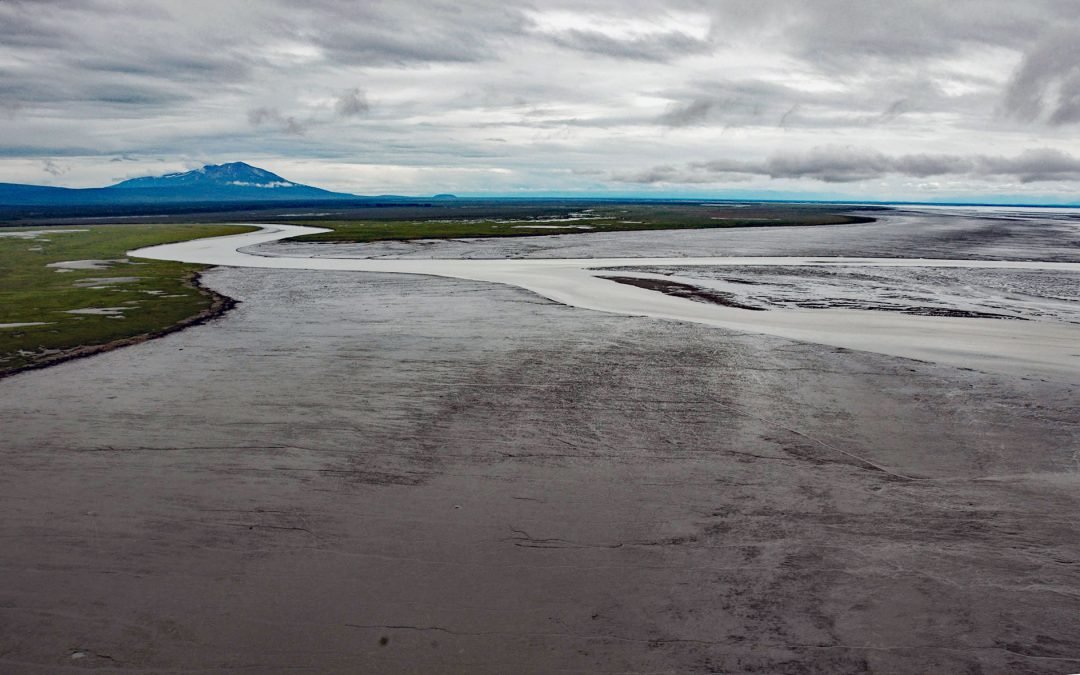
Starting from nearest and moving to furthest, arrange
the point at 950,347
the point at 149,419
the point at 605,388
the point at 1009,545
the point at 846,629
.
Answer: the point at 846,629 < the point at 1009,545 < the point at 149,419 < the point at 605,388 < the point at 950,347

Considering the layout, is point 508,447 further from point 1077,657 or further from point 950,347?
point 950,347

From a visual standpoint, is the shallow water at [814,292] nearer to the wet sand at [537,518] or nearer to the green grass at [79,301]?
the wet sand at [537,518]

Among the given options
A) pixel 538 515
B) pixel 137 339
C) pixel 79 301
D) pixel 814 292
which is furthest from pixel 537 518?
pixel 814 292

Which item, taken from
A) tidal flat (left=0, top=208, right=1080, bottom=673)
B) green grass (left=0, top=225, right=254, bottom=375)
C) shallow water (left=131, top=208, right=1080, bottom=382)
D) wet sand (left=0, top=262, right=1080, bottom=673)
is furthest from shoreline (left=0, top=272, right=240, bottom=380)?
shallow water (left=131, top=208, right=1080, bottom=382)

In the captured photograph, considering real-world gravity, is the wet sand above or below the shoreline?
below

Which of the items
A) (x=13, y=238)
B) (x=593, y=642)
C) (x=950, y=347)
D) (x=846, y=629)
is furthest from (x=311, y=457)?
(x=13, y=238)

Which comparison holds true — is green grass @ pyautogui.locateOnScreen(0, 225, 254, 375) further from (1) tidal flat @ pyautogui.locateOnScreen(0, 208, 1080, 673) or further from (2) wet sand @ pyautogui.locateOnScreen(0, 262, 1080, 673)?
(2) wet sand @ pyautogui.locateOnScreen(0, 262, 1080, 673)
